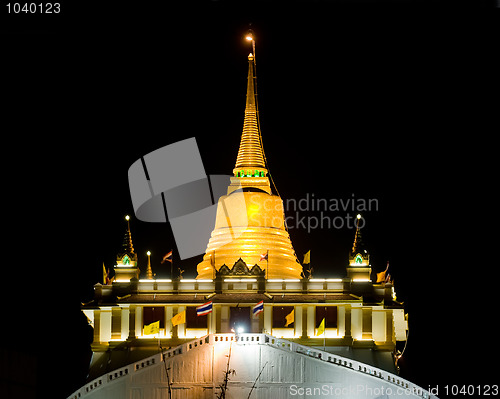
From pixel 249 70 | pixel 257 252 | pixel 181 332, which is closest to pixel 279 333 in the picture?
pixel 181 332

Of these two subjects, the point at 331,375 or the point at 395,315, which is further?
the point at 395,315

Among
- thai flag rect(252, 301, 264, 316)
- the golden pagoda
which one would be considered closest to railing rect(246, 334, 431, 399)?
thai flag rect(252, 301, 264, 316)

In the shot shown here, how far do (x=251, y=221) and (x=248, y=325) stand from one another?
15.8 metres

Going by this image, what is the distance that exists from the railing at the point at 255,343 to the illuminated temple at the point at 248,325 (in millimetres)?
60

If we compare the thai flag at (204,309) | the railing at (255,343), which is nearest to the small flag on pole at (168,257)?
the thai flag at (204,309)

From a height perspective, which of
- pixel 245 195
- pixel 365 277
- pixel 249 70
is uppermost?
pixel 249 70

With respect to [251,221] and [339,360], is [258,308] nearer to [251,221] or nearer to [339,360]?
[339,360]

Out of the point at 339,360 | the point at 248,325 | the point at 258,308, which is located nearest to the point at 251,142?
the point at 248,325

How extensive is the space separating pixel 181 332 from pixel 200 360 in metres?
8.01

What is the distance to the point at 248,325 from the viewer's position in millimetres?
79562

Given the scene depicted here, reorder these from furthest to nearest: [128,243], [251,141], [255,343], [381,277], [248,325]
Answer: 1. [251,141]
2. [128,243]
3. [381,277]
4. [248,325]
5. [255,343]

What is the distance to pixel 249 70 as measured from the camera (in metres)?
101

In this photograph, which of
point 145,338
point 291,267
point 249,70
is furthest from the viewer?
point 249,70

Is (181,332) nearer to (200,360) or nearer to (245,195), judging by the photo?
(200,360)
